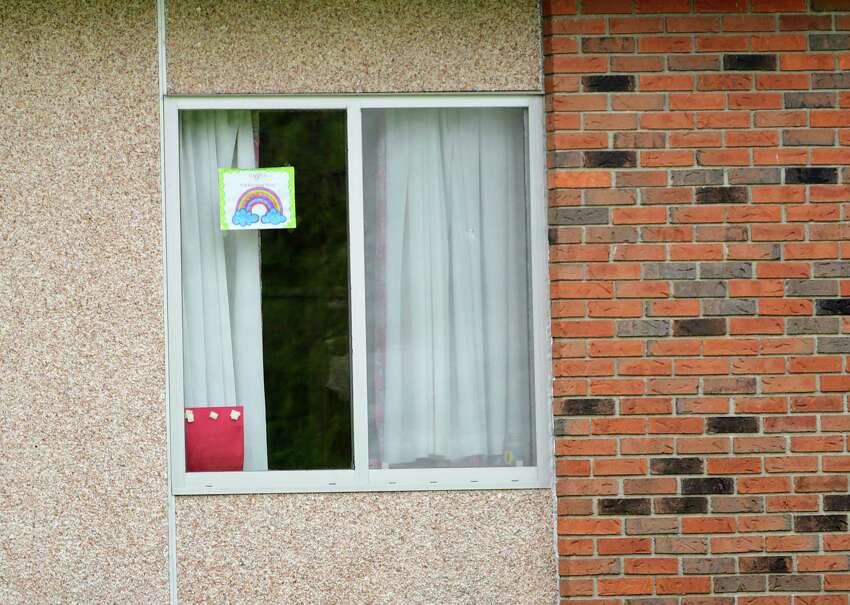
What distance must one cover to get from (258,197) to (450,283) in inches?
37.7

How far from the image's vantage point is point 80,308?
4.61m

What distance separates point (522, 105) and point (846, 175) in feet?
4.74

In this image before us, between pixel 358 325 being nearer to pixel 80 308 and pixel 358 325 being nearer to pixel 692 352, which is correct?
pixel 80 308

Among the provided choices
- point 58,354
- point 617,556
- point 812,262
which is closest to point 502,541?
point 617,556

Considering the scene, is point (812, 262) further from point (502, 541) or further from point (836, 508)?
point (502, 541)

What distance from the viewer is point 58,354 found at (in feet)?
15.1

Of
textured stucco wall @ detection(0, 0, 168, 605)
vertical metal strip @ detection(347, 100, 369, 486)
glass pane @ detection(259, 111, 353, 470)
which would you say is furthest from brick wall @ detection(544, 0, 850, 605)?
textured stucco wall @ detection(0, 0, 168, 605)

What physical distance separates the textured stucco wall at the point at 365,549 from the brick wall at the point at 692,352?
257mm

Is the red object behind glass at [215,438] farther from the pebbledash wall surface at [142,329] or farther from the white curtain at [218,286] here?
the pebbledash wall surface at [142,329]

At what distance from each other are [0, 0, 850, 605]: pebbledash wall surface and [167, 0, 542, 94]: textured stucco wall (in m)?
0.01

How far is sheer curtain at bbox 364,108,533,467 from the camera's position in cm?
482

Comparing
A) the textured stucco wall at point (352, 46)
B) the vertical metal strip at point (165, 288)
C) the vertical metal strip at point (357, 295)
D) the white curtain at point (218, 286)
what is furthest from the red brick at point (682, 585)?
the textured stucco wall at point (352, 46)

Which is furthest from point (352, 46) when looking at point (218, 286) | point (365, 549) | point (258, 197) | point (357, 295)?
point (365, 549)

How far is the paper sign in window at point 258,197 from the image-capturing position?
474cm
